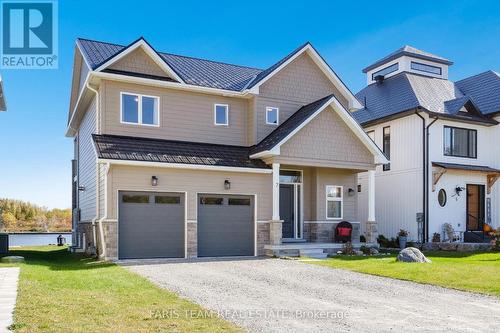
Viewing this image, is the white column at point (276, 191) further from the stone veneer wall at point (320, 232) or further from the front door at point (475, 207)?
the front door at point (475, 207)

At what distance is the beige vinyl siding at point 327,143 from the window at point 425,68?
8.94 m

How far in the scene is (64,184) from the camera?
91.4 ft

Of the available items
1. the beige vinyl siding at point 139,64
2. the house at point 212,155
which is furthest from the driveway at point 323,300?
the beige vinyl siding at point 139,64

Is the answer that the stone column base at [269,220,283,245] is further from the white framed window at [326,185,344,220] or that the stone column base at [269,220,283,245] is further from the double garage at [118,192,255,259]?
the white framed window at [326,185,344,220]

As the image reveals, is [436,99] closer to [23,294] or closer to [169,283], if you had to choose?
[169,283]

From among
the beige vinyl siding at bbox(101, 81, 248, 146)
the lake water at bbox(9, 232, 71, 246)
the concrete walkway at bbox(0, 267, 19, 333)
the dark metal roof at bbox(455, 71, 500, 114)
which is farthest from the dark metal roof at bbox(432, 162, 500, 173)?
the lake water at bbox(9, 232, 71, 246)

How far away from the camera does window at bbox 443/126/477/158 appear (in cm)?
2042

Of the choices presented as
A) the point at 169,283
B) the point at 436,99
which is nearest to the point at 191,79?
the point at 169,283

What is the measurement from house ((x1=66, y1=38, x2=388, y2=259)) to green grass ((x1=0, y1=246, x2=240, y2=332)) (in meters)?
4.64

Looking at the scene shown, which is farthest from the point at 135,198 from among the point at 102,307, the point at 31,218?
the point at 31,218

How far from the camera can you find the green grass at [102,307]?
18.6 ft

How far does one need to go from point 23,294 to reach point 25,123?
788 inches

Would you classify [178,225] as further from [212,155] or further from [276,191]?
[276,191]

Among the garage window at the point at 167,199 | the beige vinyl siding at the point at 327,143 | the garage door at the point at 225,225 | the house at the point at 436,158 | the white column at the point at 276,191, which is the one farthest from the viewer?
the house at the point at 436,158
